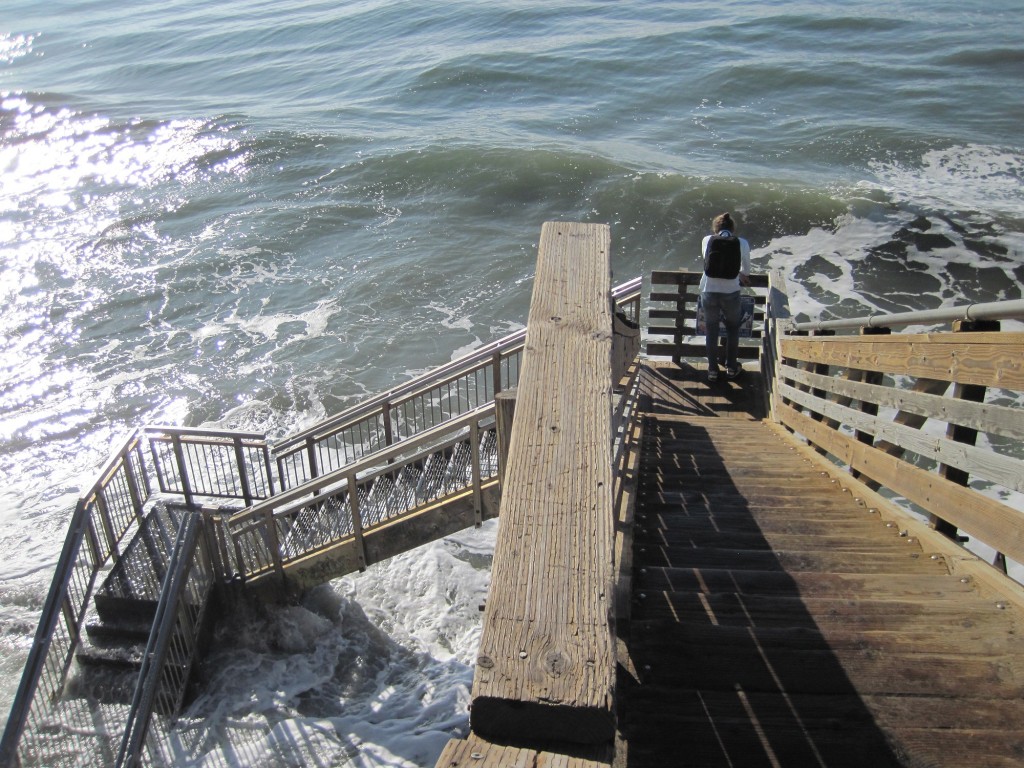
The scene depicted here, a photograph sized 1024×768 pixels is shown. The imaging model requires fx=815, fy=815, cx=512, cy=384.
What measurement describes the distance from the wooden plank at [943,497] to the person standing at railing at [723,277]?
3.17 m

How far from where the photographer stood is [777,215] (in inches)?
784

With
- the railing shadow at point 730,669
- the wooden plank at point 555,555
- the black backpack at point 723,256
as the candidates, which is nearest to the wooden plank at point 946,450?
the railing shadow at point 730,669

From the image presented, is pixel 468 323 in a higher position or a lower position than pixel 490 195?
lower

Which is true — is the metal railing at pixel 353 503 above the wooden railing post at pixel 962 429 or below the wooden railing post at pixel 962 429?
below

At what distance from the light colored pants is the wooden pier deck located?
4.30 m

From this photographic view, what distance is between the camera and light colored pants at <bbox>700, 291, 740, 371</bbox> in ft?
30.2

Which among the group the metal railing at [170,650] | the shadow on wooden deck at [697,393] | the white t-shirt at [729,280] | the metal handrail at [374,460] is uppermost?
the white t-shirt at [729,280]

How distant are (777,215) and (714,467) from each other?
1526cm

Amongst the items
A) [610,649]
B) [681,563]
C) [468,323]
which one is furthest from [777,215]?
[610,649]

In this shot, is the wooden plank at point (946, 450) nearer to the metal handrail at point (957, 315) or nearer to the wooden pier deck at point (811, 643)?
the wooden pier deck at point (811, 643)

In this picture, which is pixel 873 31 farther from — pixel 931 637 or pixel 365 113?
pixel 931 637

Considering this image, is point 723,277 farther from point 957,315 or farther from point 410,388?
point 957,315

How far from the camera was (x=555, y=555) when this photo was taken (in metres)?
1.76

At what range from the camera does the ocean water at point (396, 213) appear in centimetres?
774
